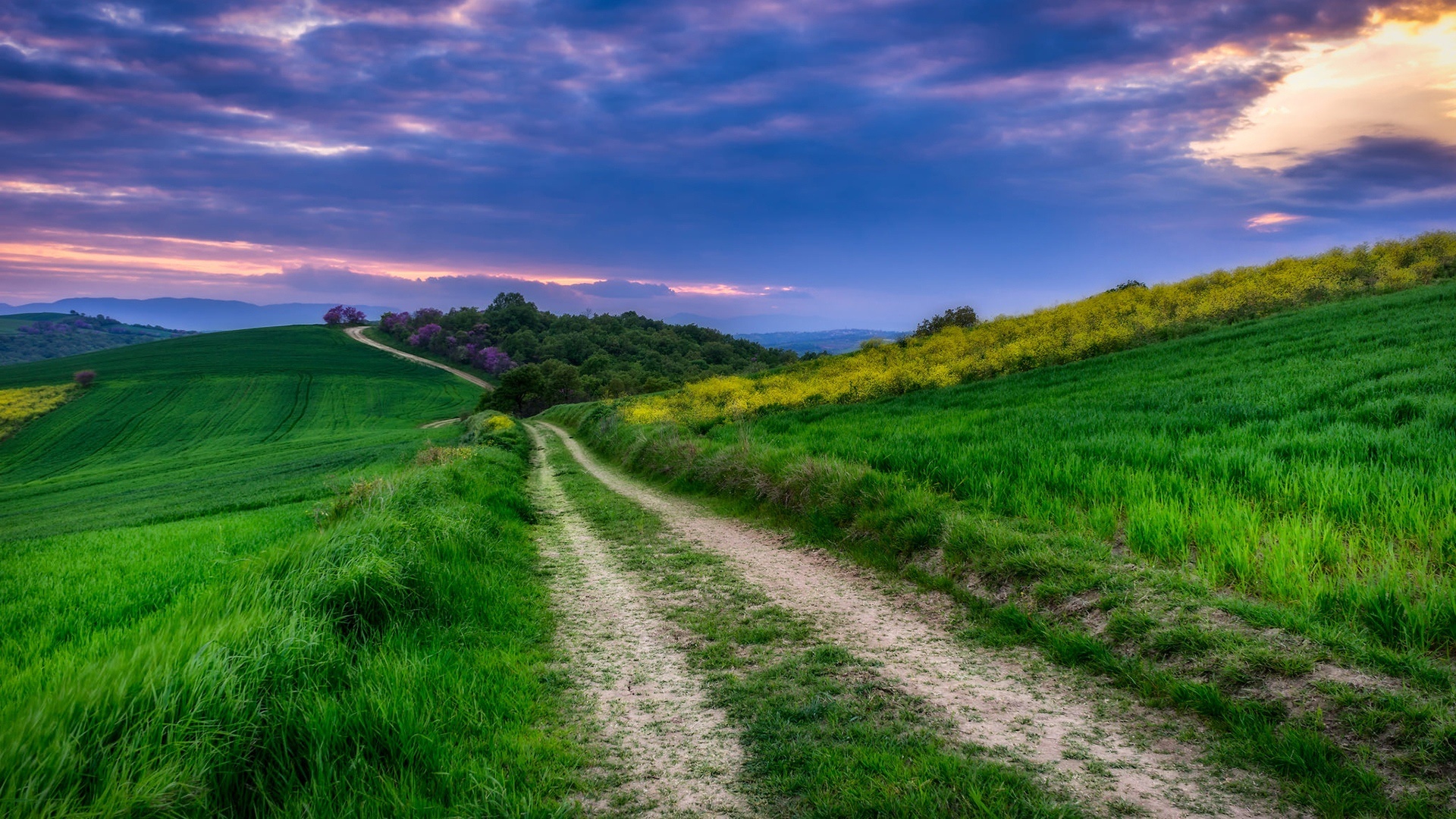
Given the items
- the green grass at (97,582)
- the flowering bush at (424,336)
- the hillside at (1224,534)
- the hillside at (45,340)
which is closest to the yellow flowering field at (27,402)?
the flowering bush at (424,336)

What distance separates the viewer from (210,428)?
6044cm

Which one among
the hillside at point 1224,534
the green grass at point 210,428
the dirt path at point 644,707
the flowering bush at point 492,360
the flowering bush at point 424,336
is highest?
the flowering bush at point 424,336

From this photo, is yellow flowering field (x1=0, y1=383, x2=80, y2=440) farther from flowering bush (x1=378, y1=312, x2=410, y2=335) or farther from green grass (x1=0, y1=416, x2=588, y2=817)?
green grass (x1=0, y1=416, x2=588, y2=817)

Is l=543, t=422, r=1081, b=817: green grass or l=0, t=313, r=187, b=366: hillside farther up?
l=0, t=313, r=187, b=366: hillside

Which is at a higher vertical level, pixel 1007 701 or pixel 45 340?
Result: pixel 45 340

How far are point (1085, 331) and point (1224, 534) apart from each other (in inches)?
1118

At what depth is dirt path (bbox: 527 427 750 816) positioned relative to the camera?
3525mm

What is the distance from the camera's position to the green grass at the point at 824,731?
3242 millimetres

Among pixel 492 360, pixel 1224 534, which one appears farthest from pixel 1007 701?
pixel 492 360

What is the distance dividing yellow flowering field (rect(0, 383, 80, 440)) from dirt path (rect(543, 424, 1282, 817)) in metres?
83.3

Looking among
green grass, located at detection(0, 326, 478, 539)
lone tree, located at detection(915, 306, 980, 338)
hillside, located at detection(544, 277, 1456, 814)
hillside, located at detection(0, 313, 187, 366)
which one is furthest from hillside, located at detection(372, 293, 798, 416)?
hillside, located at detection(0, 313, 187, 366)

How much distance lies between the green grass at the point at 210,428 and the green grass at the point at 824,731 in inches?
850

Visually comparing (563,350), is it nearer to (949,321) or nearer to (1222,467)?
(949,321)

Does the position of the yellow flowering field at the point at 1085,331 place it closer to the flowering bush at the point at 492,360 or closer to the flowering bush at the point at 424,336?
the flowering bush at the point at 492,360
